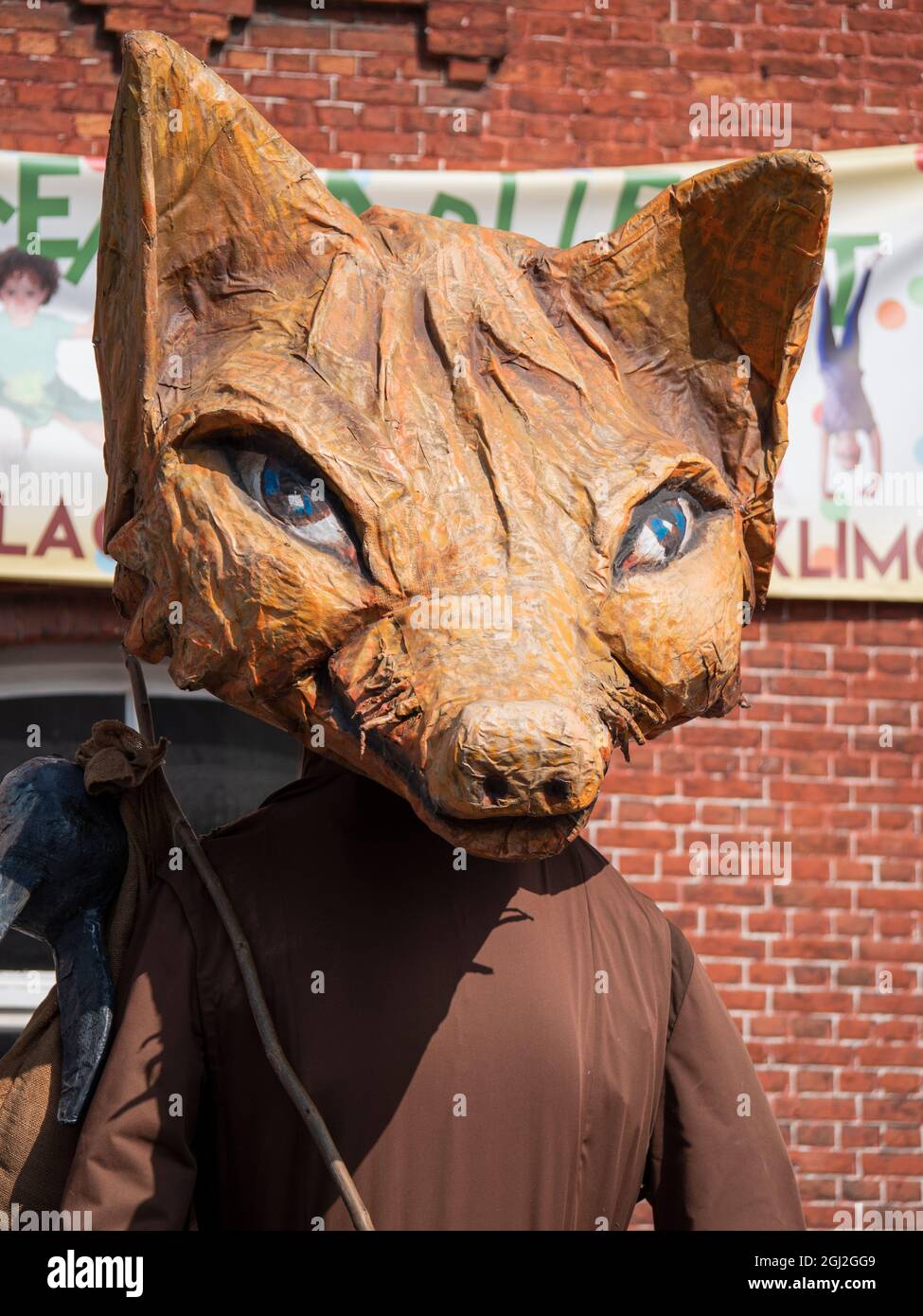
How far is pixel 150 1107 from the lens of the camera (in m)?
1.97

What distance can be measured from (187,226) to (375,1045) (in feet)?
3.48

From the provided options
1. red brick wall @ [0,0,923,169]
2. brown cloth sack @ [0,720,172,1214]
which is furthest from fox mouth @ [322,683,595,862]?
red brick wall @ [0,0,923,169]

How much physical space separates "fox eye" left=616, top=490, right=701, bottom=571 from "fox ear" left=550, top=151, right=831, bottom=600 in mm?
176

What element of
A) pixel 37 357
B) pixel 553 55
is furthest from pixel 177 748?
pixel 553 55

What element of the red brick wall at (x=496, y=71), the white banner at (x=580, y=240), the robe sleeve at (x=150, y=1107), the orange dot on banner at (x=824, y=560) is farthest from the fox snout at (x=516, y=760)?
the red brick wall at (x=496, y=71)

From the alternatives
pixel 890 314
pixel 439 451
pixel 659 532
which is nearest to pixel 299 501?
pixel 439 451

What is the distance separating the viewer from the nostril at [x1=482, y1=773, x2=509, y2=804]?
158cm

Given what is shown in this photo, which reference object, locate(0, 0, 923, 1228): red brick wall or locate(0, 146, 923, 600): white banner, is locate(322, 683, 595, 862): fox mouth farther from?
locate(0, 0, 923, 1228): red brick wall

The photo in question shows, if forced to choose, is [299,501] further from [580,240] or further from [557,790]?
[580,240]

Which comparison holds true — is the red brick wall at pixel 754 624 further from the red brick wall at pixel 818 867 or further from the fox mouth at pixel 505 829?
the fox mouth at pixel 505 829

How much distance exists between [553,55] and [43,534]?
2181 mm

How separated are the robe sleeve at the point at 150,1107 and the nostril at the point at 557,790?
2.13 ft

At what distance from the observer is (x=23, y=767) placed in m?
2.20

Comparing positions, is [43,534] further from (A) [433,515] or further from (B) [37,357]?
(A) [433,515]
